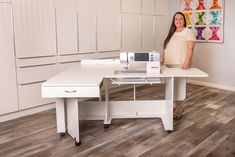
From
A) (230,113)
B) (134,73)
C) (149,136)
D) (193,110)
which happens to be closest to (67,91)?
(134,73)

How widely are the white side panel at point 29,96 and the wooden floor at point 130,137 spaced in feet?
0.58

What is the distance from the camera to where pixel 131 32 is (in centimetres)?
534

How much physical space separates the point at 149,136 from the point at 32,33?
219 cm

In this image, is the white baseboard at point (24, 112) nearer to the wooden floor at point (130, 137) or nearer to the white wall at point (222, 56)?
Answer: the wooden floor at point (130, 137)

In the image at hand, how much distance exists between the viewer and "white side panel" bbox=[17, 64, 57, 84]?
3765mm

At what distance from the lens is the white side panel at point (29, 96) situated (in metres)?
3.80

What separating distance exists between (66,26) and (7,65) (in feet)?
3.71

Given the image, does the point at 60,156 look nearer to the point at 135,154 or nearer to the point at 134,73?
the point at 135,154

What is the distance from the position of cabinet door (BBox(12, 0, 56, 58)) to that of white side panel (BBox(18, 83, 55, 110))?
0.46m

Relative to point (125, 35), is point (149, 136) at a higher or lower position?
lower

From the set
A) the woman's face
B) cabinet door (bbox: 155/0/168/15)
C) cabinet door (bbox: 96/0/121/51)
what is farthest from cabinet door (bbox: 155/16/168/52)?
the woman's face

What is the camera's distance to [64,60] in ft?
14.0

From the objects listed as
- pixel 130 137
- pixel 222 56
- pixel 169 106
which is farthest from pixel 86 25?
pixel 222 56

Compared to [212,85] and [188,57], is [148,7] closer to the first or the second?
[212,85]
